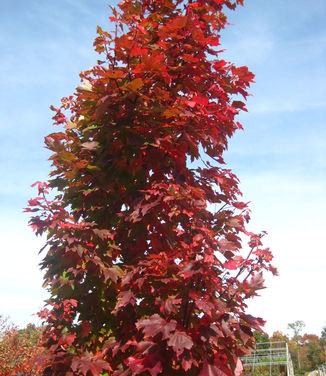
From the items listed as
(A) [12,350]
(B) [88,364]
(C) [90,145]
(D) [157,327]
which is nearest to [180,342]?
(D) [157,327]

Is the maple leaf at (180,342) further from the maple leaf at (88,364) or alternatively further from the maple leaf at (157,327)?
the maple leaf at (88,364)

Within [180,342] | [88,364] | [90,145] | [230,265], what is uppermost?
[90,145]

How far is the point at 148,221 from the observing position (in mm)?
2869

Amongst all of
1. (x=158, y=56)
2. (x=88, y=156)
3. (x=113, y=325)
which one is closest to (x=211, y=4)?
(x=158, y=56)

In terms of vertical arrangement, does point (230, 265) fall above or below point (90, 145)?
below

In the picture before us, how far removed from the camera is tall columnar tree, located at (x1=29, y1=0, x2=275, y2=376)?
8.22ft

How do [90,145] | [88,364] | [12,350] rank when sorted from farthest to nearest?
1. [12,350]
2. [90,145]
3. [88,364]

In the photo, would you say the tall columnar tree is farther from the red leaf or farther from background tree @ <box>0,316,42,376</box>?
background tree @ <box>0,316,42,376</box>

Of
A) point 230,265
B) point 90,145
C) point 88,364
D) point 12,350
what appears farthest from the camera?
point 12,350

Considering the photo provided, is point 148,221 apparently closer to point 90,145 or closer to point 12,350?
point 90,145

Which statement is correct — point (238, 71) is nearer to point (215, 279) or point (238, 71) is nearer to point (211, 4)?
point (211, 4)

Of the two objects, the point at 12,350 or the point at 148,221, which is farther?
the point at 12,350

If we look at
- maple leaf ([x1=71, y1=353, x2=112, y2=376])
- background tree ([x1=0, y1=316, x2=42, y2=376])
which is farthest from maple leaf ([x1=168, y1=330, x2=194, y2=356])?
background tree ([x1=0, y1=316, x2=42, y2=376])

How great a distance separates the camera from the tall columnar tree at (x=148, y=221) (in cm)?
251
